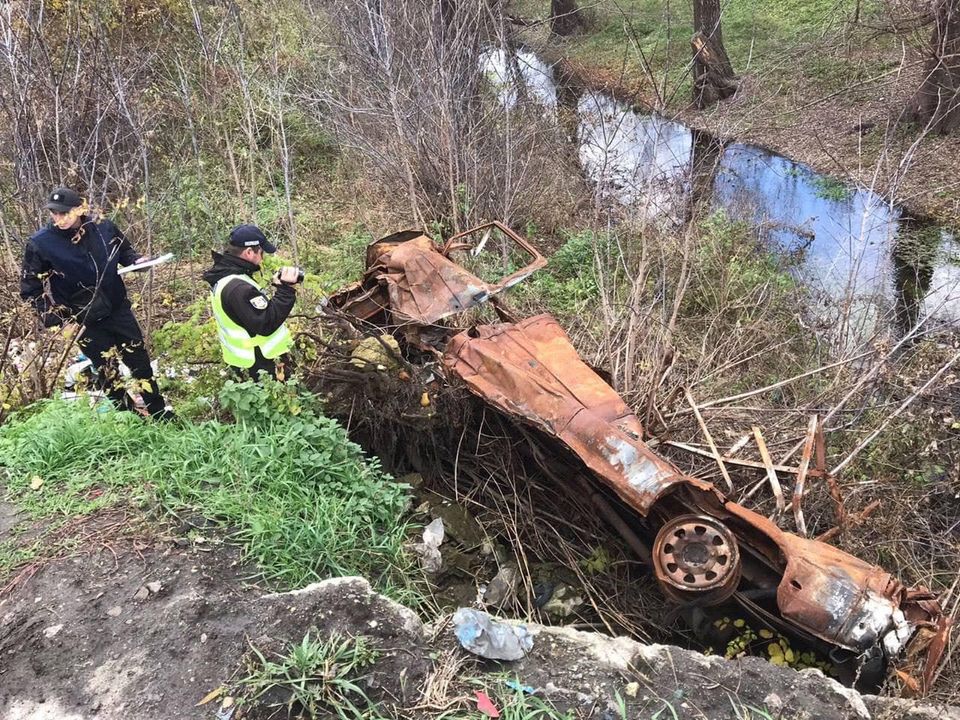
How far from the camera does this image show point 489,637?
2566 millimetres

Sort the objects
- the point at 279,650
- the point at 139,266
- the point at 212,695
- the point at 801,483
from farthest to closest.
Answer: the point at 139,266 < the point at 801,483 < the point at 279,650 < the point at 212,695

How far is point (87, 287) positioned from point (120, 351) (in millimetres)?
536

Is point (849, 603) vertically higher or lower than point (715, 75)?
lower

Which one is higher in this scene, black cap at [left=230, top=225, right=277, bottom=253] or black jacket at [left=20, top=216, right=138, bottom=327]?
black cap at [left=230, top=225, right=277, bottom=253]

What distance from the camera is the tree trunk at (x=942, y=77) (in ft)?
28.6

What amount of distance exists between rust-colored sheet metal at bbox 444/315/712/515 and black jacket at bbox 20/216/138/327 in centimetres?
248

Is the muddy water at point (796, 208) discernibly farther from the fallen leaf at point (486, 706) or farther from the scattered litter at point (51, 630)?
the scattered litter at point (51, 630)

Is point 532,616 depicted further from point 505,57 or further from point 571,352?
point 505,57

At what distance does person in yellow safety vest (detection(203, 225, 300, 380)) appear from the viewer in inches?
155

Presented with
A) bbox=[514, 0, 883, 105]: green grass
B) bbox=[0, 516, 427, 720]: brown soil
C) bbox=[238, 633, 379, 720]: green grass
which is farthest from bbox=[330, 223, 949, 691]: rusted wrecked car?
bbox=[514, 0, 883, 105]: green grass

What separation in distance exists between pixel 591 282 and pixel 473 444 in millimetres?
3887

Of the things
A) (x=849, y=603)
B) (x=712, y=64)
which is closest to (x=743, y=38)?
(x=712, y=64)

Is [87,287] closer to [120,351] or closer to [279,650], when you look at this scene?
[120,351]

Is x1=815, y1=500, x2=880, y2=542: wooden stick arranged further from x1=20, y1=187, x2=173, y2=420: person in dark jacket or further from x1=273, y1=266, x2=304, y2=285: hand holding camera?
x1=20, y1=187, x2=173, y2=420: person in dark jacket
